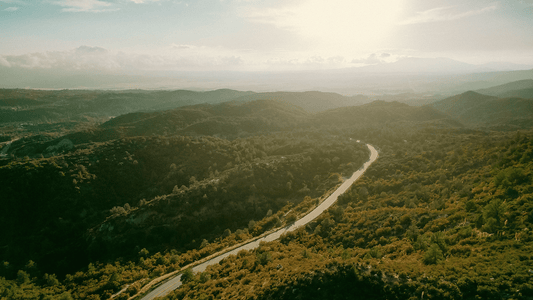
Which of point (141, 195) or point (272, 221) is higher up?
point (141, 195)

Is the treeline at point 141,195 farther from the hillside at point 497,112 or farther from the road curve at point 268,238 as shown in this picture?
the hillside at point 497,112

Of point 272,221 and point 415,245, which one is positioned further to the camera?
point 272,221

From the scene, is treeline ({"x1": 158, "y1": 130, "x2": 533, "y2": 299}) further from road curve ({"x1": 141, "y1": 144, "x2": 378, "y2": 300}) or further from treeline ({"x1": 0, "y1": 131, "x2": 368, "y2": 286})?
treeline ({"x1": 0, "y1": 131, "x2": 368, "y2": 286})

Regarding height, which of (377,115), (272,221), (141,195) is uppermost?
(377,115)

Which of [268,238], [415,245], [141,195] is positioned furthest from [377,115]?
[141,195]

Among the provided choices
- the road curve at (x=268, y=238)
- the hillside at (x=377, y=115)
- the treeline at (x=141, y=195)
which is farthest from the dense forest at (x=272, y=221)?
→ the hillside at (x=377, y=115)

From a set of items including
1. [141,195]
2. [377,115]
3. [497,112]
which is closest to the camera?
[141,195]

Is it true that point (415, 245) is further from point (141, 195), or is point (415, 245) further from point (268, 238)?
point (141, 195)

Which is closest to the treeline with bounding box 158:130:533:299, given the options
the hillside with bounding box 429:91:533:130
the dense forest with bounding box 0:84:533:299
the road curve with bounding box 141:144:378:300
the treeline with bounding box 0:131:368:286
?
the dense forest with bounding box 0:84:533:299

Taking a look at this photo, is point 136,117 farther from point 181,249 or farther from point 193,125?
point 181,249

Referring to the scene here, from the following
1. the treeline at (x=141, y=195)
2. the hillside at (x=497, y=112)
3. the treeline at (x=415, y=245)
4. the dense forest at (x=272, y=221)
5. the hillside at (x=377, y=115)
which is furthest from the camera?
the hillside at (x=377, y=115)
